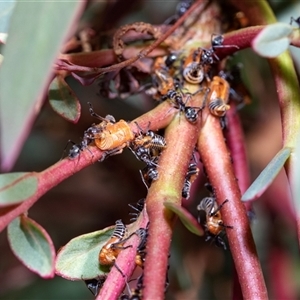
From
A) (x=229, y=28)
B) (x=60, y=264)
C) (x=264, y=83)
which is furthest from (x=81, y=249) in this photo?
(x=264, y=83)

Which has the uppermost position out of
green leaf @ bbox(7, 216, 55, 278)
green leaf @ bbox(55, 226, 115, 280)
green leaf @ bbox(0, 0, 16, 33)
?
green leaf @ bbox(0, 0, 16, 33)

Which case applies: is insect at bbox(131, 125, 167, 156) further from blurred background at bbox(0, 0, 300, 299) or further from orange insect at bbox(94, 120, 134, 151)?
blurred background at bbox(0, 0, 300, 299)

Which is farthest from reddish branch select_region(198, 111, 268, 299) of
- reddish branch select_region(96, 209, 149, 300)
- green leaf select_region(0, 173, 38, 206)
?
green leaf select_region(0, 173, 38, 206)

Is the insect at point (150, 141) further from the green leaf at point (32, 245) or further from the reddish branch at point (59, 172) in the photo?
the green leaf at point (32, 245)

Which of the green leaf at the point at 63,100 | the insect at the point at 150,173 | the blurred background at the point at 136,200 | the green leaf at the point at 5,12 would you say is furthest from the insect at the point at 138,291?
the blurred background at the point at 136,200

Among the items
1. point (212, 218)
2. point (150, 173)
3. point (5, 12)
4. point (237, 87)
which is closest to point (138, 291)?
point (150, 173)
